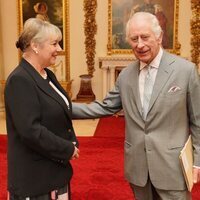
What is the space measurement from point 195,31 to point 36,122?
6.41m

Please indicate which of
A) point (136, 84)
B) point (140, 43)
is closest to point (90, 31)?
point (136, 84)

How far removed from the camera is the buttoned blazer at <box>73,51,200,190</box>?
2.21 metres

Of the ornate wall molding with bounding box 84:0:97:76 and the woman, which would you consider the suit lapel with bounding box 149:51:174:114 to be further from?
the ornate wall molding with bounding box 84:0:97:76

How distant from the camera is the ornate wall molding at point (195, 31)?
7.73 metres

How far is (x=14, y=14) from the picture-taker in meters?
8.12

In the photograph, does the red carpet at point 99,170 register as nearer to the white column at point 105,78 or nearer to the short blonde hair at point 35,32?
the white column at point 105,78

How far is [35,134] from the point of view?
2090 millimetres

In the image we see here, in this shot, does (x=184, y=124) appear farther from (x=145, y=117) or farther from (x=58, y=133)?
(x=58, y=133)

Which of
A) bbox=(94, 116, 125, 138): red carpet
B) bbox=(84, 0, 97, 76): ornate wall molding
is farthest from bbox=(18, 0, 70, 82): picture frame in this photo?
bbox=(94, 116, 125, 138): red carpet

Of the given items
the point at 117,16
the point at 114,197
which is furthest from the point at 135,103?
the point at 117,16

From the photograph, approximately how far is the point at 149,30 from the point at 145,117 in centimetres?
54

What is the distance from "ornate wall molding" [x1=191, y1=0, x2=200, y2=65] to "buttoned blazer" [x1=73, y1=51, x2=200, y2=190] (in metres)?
5.81

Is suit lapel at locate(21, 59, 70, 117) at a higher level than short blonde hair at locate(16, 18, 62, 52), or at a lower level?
lower

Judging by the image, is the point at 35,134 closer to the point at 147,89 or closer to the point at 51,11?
the point at 147,89
